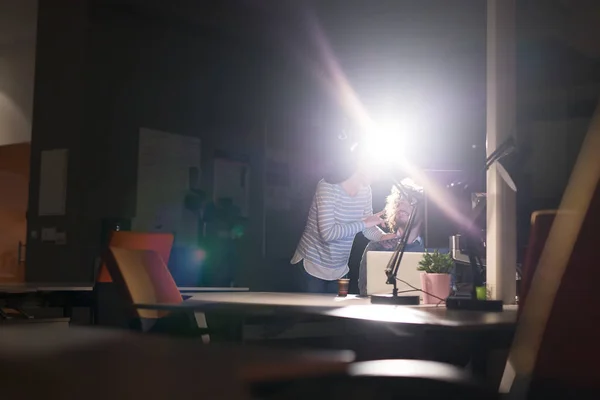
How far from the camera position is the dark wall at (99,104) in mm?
5203

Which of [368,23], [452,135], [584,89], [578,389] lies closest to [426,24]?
[368,23]

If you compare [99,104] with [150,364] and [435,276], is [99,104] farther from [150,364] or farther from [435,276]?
[150,364]

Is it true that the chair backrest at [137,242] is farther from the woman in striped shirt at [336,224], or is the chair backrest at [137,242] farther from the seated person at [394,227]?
the seated person at [394,227]

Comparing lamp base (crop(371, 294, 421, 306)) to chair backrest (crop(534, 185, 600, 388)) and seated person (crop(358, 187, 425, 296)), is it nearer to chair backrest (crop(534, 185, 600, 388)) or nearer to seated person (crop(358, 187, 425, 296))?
seated person (crop(358, 187, 425, 296))

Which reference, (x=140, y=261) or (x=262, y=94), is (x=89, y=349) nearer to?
(x=140, y=261)

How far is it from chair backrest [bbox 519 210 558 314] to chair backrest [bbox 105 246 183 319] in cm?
150

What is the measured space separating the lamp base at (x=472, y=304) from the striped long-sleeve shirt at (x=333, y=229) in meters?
1.28

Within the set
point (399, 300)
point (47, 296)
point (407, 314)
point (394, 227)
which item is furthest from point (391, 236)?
point (47, 296)

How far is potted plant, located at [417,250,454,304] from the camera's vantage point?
2.21 m

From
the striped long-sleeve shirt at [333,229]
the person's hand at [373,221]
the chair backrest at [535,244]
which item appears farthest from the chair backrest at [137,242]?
the chair backrest at [535,244]

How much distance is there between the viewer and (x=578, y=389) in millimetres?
1081

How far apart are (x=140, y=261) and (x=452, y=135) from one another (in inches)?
134

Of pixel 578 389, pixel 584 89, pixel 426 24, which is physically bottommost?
pixel 578 389

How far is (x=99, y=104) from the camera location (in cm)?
532
